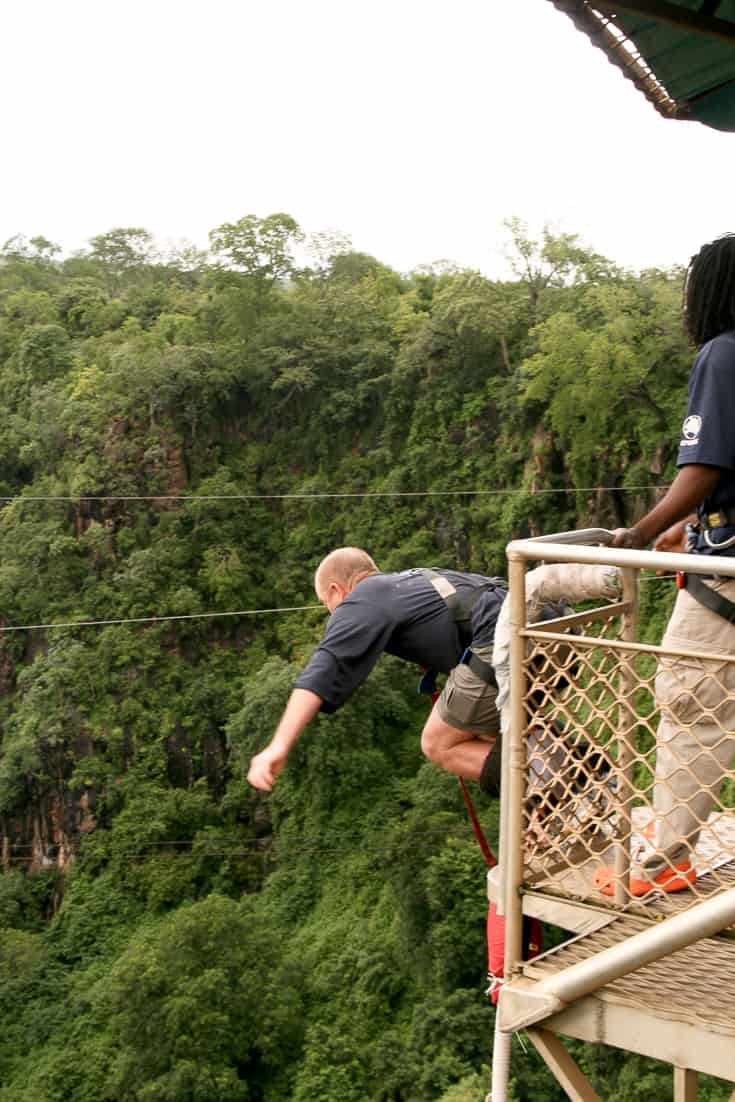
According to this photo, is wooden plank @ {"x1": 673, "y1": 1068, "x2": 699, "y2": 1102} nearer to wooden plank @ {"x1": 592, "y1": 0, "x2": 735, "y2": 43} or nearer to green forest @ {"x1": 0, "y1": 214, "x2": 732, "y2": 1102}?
wooden plank @ {"x1": 592, "y1": 0, "x2": 735, "y2": 43}

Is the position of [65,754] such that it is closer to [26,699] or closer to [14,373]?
[26,699]

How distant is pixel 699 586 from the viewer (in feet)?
7.26

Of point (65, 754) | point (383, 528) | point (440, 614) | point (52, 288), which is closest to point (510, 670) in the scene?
point (440, 614)

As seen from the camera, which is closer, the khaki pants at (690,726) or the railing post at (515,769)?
the khaki pants at (690,726)

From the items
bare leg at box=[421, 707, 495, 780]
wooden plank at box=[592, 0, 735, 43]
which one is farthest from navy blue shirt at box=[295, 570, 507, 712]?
wooden plank at box=[592, 0, 735, 43]

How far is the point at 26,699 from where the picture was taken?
26188 millimetres

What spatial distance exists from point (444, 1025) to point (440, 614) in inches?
551

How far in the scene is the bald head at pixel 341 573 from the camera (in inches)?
105

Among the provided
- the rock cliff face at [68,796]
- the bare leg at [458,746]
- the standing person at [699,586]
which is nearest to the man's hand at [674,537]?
the standing person at [699,586]

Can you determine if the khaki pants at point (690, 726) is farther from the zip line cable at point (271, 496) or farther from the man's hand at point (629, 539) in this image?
the zip line cable at point (271, 496)

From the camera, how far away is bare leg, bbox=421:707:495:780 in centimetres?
269

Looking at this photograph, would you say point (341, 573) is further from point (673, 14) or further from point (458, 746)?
point (673, 14)

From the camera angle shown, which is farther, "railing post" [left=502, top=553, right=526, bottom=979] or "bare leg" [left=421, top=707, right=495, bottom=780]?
"bare leg" [left=421, top=707, right=495, bottom=780]

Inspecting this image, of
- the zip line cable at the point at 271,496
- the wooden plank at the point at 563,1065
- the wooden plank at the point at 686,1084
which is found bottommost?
the wooden plank at the point at 686,1084
